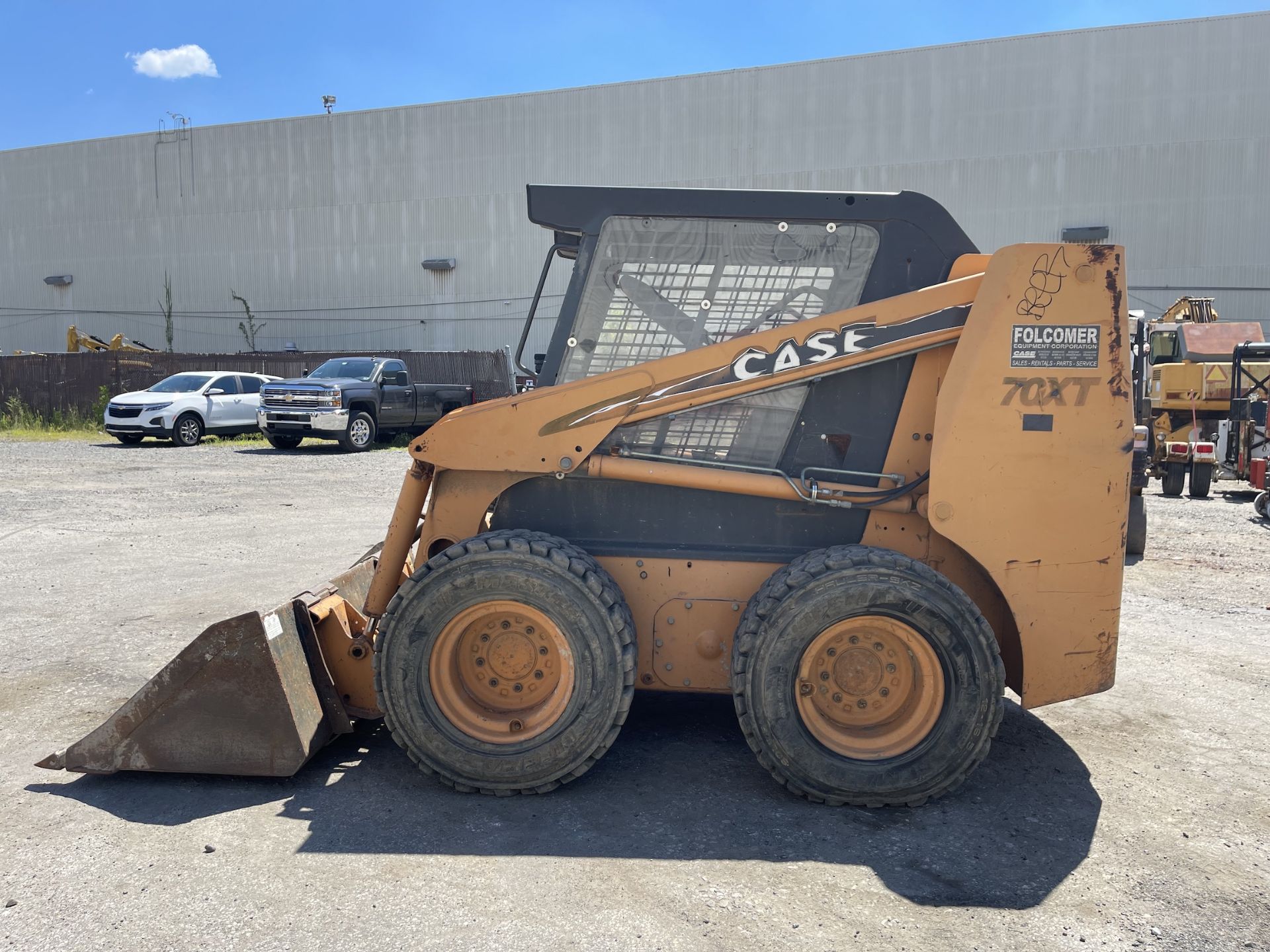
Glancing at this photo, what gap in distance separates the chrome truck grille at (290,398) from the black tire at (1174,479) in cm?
1522

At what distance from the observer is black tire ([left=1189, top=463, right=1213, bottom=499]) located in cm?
1447

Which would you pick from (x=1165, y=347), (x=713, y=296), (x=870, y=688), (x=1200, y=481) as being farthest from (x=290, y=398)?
(x=1165, y=347)

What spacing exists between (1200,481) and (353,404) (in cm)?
1544

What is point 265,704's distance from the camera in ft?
13.5

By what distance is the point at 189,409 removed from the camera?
20766mm

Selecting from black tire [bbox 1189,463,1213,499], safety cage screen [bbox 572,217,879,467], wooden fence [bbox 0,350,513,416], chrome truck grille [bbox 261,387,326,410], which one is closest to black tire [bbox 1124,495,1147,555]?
safety cage screen [bbox 572,217,879,467]

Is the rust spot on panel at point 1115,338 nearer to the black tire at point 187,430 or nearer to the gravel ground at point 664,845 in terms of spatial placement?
the gravel ground at point 664,845

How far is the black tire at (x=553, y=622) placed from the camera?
4.01 meters

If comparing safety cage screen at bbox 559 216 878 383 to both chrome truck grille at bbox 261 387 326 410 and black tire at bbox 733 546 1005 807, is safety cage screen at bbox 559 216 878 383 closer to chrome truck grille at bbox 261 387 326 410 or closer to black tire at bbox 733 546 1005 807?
black tire at bbox 733 546 1005 807

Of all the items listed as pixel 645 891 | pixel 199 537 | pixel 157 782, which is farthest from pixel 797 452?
pixel 199 537

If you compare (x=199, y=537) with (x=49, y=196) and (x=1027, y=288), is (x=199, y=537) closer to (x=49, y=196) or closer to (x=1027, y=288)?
(x=1027, y=288)

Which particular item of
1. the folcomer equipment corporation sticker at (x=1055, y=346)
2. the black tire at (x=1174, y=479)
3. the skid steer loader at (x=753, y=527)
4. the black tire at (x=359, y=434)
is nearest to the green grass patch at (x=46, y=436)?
the black tire at (x=359, y=434)

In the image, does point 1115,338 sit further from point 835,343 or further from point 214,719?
point 214,719

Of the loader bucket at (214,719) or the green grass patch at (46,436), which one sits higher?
the loader bucket at (214,719)
